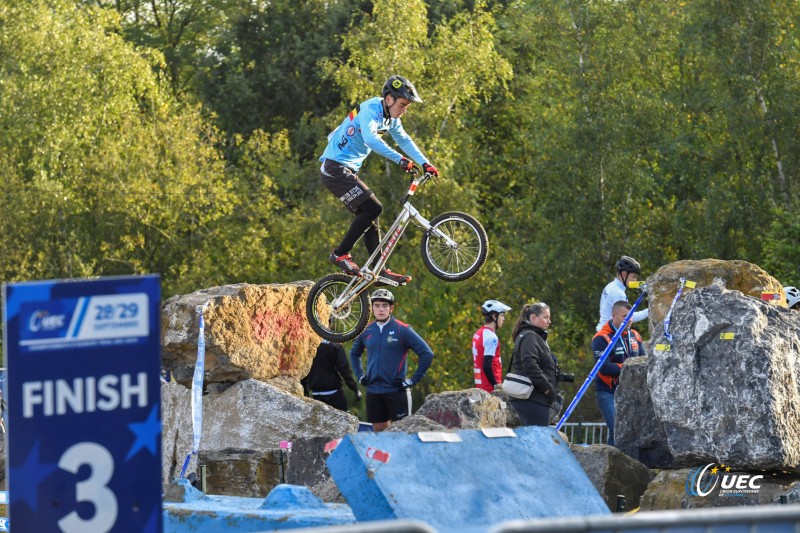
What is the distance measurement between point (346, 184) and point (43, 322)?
7.15 metres

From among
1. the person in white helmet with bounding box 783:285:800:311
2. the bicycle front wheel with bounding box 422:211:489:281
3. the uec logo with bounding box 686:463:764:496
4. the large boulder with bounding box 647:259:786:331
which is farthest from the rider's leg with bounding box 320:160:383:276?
the person in white helmet with bounding box 783:285:800:311

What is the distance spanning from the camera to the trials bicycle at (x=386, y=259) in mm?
11203

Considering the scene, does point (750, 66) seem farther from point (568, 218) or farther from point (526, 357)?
point (526, 357)

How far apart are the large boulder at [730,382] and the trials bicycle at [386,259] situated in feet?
6.38

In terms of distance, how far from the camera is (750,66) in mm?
24062

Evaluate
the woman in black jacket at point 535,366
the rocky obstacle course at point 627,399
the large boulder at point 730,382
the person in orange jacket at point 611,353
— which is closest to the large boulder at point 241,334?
the rocky obstacle course at point 627,399

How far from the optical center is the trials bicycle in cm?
1120

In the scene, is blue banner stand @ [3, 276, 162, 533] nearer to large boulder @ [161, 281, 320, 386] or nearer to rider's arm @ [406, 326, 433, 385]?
rider's arm @ [406, 326, 433, 385]

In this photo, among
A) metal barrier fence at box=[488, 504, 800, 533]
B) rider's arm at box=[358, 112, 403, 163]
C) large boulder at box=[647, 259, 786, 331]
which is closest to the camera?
metal barrier fence at box=[488, 504, 800, 533]

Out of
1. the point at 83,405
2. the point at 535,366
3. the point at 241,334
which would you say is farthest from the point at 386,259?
the point at 83,405

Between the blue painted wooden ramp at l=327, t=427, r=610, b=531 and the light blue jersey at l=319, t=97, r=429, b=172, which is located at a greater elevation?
the light blue jersey at l=319, t=97, r=429, b=172

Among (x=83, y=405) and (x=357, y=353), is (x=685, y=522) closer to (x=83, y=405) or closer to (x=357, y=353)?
(x=83, y=405)

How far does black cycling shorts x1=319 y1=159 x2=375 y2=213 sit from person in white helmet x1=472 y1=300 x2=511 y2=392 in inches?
54.5

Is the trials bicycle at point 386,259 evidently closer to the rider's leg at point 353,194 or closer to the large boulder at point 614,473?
the rider's leg at point 353,194
